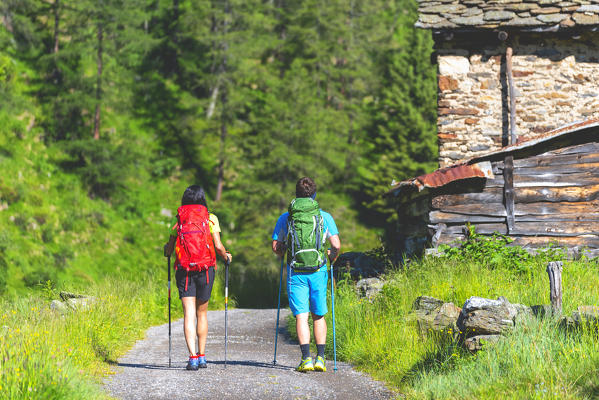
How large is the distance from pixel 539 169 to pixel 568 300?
5042mm

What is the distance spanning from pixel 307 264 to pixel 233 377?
147 cm

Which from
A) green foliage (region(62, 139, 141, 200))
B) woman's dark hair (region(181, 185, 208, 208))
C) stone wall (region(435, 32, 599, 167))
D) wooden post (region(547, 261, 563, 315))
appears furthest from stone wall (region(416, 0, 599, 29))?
green foliage (region(62, 139, 141, 200))

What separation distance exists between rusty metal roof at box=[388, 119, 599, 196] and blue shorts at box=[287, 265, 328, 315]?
18.2 feet

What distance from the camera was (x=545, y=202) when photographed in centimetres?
1359

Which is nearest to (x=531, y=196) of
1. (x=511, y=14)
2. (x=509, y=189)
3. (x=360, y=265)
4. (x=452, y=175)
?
(x=509, y=189)

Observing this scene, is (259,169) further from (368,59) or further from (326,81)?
(368,59)

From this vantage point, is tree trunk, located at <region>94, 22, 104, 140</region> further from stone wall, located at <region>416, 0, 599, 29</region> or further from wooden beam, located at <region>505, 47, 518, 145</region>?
wooden beam, located at <region>505, 47, 518, 145</region>

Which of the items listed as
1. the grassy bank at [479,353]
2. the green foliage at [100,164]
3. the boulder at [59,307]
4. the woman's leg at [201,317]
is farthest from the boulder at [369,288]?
the green foliage at [100,164]

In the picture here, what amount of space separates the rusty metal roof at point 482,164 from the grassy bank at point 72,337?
216 inches

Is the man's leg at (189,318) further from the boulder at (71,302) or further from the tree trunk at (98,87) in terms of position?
the tree trunk at (98,87)

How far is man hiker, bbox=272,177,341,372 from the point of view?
7.86 meters

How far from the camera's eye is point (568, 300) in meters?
9.02

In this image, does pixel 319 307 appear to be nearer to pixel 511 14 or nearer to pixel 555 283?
pixel 555 283

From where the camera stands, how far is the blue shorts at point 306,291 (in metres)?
7.91
